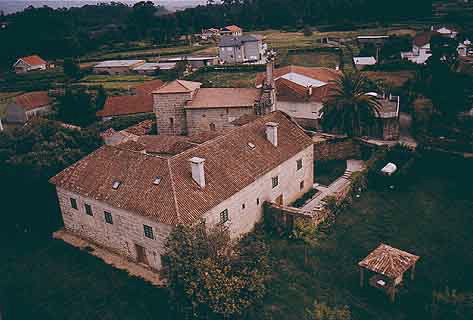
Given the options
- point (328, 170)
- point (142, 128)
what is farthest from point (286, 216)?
point (142, 128)

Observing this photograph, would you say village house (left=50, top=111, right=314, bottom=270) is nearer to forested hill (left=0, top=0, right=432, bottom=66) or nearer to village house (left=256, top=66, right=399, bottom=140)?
village house (left=256, top=66, right=399, bottom=140)

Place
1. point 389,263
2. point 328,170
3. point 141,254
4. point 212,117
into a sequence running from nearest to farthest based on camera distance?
point 389,263 → point 141,254 → point 328,170 → point 212,117

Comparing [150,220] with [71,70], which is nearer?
[150,220]

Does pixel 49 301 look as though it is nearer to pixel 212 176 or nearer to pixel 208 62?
pixel 212 176

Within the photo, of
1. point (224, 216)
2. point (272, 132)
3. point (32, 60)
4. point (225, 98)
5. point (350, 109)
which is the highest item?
point (272, 132)

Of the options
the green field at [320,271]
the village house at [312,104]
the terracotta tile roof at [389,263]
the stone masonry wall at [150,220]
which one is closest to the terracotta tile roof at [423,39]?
the village house at [312,104]

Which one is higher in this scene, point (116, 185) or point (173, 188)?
point (173, 188)

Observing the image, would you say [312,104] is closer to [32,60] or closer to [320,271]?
[320,271]

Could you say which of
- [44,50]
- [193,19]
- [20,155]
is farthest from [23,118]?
[193,19]
